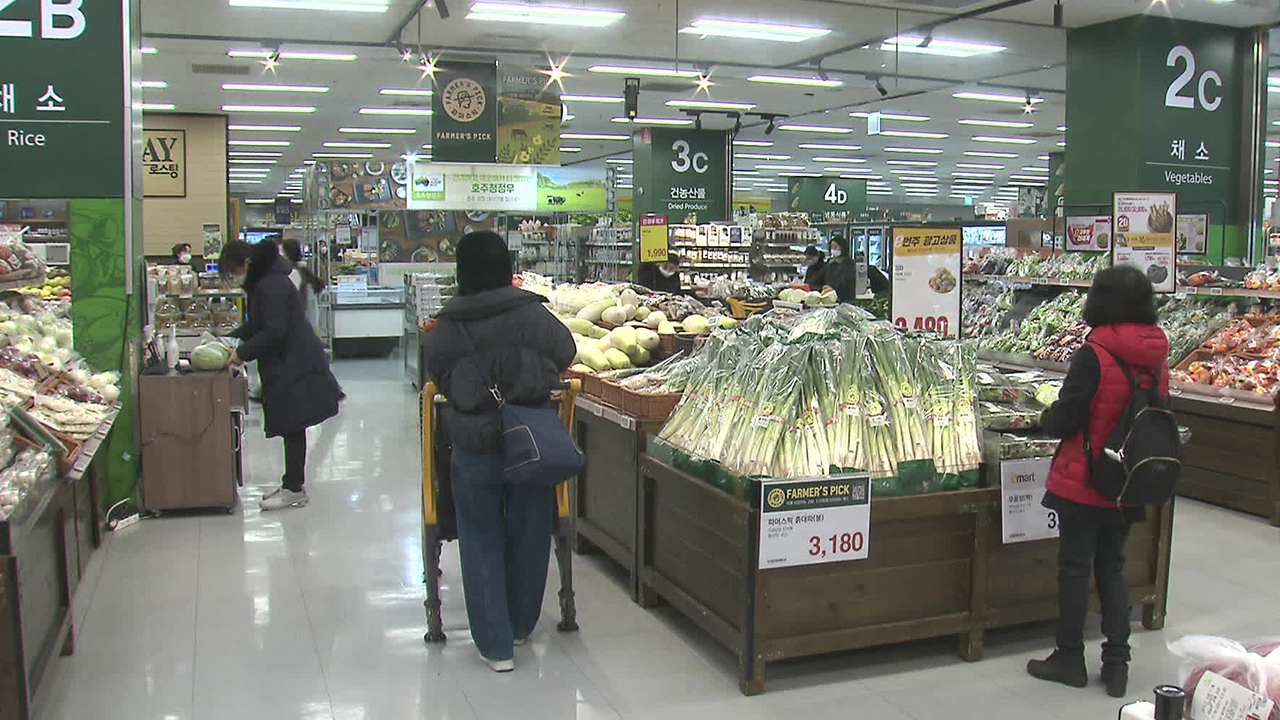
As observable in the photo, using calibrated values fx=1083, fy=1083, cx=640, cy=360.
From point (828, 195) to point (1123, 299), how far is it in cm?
2453

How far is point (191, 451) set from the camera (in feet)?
19.8

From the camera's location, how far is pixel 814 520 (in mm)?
3662

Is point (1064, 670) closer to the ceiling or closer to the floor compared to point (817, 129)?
closer to the floor

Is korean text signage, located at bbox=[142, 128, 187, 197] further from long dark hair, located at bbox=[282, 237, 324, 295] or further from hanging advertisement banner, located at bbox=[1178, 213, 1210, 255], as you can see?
hanging advertisement banner, located at bbox=[1178, 213, 1210, 255]

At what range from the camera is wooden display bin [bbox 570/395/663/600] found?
4668 millimetres

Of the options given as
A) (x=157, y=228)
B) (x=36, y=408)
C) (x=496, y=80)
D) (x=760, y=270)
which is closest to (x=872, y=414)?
(x=36, y=408)

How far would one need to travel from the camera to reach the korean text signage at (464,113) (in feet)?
35.9

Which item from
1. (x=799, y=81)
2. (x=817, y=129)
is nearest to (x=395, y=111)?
(x=799, y=81)

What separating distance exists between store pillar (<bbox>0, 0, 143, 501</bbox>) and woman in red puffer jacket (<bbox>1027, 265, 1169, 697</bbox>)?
4743 mm

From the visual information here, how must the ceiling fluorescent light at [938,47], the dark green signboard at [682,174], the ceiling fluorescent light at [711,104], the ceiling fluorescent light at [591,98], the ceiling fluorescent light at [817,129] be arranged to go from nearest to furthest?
the ceiling fluorescent light at [938,47] < the ceiling fluorescent light at [591,98] < the ceiling fluorescent light at [711,104] < the dark green signboard at [682,174] < the ceiling fluorescent light at [817,129]

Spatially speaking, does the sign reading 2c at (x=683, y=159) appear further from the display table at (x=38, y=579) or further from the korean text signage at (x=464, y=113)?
the display table at (x=38, y=579)

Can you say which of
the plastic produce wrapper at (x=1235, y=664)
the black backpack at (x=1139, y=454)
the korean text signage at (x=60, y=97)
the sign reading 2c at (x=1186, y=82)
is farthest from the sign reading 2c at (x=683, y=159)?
the plastic produce wrapper at (x=1235, y=664)

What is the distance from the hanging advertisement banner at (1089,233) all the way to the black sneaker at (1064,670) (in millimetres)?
4940

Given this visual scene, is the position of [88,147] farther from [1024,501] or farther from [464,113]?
[464,113]
